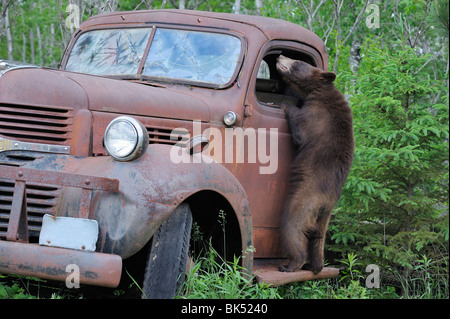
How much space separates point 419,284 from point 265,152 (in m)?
2.26

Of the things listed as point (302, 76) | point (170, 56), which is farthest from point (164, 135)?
point (302, 76)

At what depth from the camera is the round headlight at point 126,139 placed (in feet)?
12.0

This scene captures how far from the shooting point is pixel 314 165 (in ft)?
16.5

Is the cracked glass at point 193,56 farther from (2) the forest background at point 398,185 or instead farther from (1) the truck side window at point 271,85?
(2) the forest background at point 398,185

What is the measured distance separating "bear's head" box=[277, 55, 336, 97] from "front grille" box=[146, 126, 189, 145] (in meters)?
1.21

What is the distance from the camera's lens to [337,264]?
21.7ft

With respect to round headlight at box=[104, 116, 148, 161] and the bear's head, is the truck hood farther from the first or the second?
the bear's head

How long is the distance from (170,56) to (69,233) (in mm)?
2096

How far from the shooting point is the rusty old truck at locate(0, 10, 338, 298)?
139 inches

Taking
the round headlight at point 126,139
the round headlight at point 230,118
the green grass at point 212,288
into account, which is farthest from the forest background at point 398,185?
the round headlight at point 126,139

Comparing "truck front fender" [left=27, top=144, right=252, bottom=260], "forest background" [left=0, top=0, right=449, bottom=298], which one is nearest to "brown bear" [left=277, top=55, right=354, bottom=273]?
"forest background" [left=0, top=0, right=449, bottom=298]

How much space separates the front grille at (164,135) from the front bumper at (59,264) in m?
1.22
